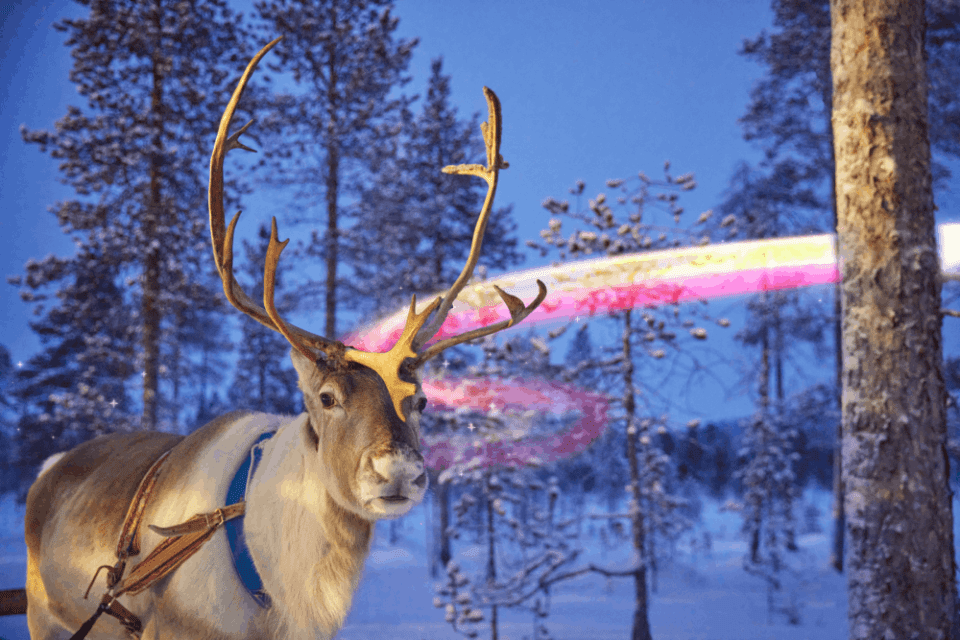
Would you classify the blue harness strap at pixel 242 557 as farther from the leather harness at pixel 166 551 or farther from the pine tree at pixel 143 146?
the pine tree at pixel 143 146

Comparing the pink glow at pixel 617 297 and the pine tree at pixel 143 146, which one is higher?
the pine tree at pixel 143 146

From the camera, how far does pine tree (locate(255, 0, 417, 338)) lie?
32.8ft

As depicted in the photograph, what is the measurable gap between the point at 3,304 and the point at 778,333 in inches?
626

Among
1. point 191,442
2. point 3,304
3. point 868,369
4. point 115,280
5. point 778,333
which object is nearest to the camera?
point 191,442

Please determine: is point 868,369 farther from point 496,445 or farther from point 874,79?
point 496,445

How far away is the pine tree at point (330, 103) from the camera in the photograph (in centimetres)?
998

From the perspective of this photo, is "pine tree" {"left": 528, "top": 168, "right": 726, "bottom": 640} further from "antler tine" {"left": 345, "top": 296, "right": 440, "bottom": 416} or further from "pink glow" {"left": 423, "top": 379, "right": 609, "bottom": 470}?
"antler tine" {"left": 345, "top": 296, "right": 440, "bottom": 416}

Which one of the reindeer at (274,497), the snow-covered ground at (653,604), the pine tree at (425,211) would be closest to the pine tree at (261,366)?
the pine tree at (425,211)

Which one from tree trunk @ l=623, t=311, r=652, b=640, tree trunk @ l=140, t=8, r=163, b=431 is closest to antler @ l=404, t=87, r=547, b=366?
tree trunk @ l=623, t=311, r=652, b=640

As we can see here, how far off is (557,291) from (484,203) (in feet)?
16.1

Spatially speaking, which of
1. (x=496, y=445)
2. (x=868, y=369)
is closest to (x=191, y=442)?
(x=868, y=369)

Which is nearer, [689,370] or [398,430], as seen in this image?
[398,430]

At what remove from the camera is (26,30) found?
358 inches

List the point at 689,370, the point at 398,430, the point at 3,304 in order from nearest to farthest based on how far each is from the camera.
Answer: the point at 398,430 < the point at 689,370 < the point at 3,304
